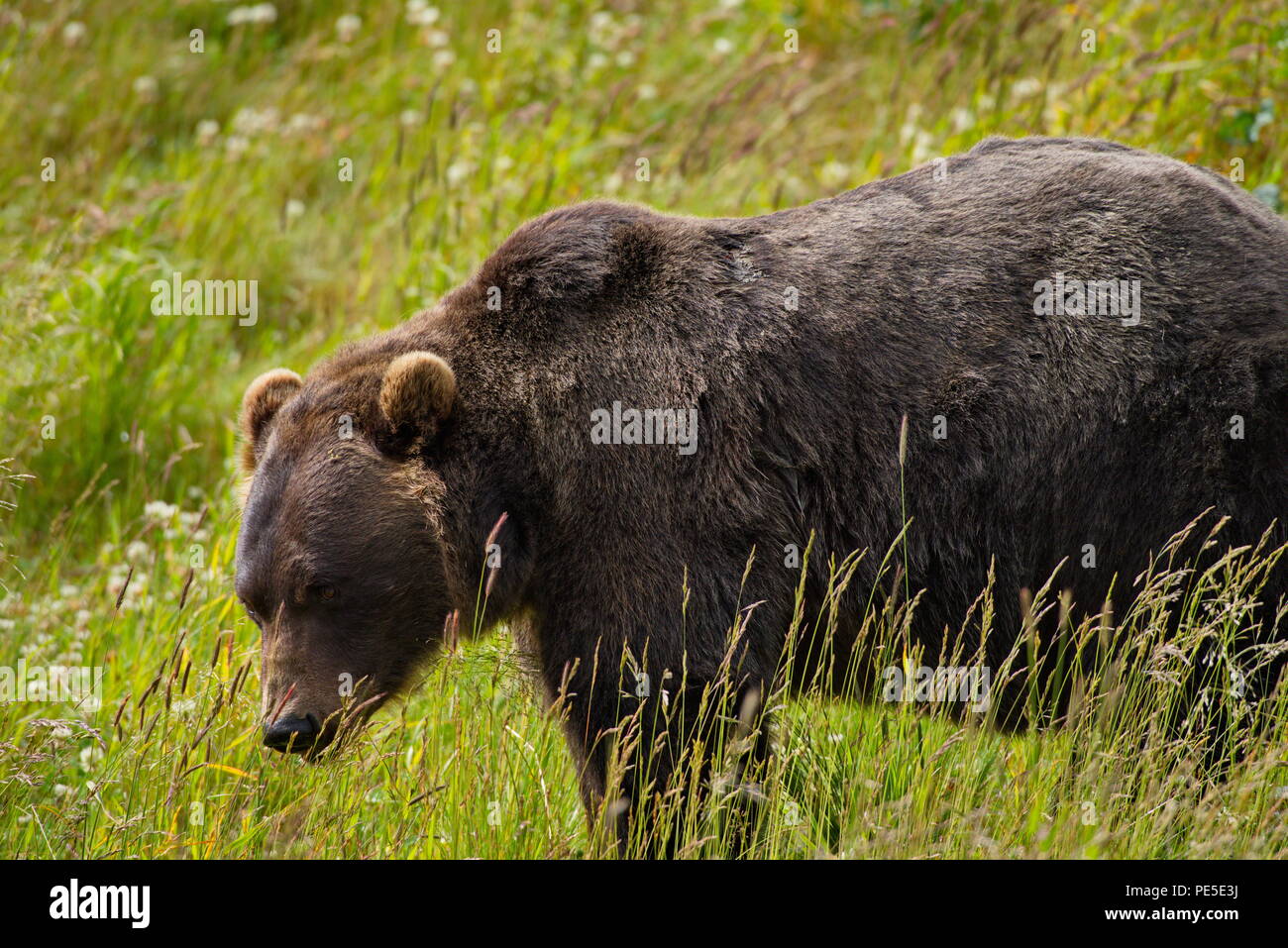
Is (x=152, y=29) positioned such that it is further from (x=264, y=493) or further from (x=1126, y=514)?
(x=1126, y=514)

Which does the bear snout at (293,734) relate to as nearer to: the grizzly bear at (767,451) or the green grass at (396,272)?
the grizzly bear at (767,451)

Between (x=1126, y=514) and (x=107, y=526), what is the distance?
5041mm

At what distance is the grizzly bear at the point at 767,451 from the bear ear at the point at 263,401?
30 cm

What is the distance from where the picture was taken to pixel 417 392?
4352 millimetres

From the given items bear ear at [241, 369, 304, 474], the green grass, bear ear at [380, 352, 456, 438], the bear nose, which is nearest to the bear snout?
the bear nose

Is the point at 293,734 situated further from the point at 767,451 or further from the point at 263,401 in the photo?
the point at 767,451

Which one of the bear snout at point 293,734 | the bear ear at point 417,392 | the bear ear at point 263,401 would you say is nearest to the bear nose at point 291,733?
the bear snout at point 293,734

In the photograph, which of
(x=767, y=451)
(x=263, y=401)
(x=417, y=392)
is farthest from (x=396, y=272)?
(x=767, y=451)

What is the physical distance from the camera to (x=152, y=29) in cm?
1076

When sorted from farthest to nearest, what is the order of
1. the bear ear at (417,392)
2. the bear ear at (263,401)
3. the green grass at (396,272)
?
the bear ear at (263,401)
the bear ear at (417,392)
the green grass at (396,272)

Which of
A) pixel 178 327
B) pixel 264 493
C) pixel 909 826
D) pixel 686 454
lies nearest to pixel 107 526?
pixel 178 327

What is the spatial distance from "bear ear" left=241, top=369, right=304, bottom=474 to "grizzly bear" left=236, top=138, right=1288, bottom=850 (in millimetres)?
304

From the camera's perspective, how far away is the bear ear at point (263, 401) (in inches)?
193

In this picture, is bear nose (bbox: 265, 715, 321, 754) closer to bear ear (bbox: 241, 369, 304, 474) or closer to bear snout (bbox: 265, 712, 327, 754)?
bear snout (bbox: 265, 712, 327, 754)
